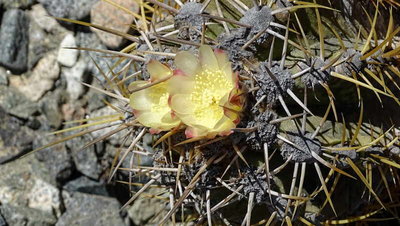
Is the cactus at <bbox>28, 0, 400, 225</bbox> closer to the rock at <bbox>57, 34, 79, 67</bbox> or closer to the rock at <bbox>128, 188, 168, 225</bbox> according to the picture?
the rock at <bbox>128, 188, 168, 225</bbox>

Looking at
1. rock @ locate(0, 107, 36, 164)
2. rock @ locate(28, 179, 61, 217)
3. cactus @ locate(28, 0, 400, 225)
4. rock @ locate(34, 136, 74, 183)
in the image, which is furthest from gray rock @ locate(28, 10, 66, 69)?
cactus @ locate(28, 0, 400, 225)

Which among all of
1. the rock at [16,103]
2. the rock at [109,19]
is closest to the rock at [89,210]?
the rock at [16,103]

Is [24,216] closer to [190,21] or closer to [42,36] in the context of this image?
[42,36]

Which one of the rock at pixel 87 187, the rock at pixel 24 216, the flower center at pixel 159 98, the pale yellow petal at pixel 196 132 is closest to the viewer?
the pale yellow petal at pixel 196 132

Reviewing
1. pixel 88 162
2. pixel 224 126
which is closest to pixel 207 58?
pixel 224 126

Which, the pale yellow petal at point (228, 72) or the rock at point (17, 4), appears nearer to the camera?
the pale yellow petal at point (228, 72)

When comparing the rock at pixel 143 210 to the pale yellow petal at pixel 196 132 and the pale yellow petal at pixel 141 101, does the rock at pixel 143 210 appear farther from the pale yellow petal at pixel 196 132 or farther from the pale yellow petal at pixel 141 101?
the pale yellow petal at pixel 196 132

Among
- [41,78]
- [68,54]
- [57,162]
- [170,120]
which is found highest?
[170,120]
